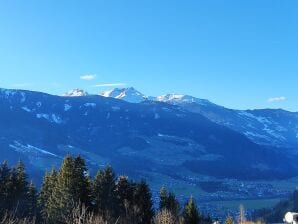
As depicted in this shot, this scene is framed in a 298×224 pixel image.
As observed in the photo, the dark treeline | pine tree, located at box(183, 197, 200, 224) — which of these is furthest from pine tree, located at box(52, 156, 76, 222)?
pine tree, located at box(183, 197, 200, 224)

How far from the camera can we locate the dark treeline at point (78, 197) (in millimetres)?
80188

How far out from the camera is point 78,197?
262 feet

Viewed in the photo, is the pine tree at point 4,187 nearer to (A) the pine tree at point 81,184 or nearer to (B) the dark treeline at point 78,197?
(B) the dark treeline at point 78,197

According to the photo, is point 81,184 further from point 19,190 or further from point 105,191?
point 19,190

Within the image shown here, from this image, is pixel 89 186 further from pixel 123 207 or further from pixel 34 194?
pixel 34 194

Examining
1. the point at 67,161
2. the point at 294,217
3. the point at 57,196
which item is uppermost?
the point at 67,161

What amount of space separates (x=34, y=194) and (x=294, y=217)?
6319cm

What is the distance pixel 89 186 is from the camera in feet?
277

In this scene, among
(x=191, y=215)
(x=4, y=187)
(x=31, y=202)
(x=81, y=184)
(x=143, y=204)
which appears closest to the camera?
(x=81, y=184)

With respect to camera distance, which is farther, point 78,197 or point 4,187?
point 4,187

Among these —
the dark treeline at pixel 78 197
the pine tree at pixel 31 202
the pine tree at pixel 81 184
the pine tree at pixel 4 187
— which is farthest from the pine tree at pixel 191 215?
the pine tree at pixel 4 187

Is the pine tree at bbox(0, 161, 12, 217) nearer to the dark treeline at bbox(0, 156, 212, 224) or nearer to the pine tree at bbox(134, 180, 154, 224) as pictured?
A: the dark treeline at bbox(0, 156, 212, 224)

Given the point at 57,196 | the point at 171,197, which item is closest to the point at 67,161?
the point at 57,196

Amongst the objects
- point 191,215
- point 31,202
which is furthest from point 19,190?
point 191,215
